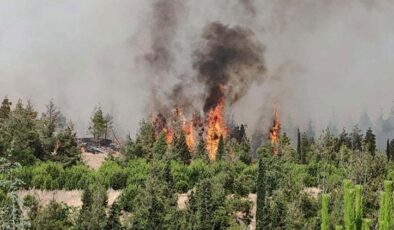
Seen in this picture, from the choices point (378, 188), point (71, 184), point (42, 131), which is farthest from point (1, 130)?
point (378, 188)

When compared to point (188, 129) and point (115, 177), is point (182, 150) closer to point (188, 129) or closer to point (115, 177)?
point (115, 177)

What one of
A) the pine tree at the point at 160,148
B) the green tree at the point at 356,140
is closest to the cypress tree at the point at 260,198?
the pine tree at the point at 160,148

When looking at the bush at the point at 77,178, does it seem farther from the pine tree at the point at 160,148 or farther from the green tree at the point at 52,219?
the pine tree at the point at 160,148

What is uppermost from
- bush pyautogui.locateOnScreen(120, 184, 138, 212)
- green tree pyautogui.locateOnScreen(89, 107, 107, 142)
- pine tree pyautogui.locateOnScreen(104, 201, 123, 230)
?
green tree pyautogui.locateOnScreen(89, 107, 107, 142)

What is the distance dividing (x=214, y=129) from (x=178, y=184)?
221 feet

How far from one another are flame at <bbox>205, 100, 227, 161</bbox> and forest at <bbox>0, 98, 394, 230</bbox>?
28.2 meters

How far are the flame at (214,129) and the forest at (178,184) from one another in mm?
28214

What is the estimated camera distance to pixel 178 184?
86.4 m

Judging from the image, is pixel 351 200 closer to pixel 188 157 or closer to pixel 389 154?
pixel 188 157

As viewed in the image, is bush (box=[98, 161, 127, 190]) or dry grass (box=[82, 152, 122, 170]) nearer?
bush (box=[98, 161, 127, 190])

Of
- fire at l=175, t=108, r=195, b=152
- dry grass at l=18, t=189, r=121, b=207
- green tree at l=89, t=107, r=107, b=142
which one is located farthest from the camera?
fire at l=175, t=108, r=195, b=152

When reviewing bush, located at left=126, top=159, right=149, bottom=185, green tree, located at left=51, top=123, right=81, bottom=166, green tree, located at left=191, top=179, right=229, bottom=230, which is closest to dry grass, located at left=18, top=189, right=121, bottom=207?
bush, located at left=126, top=159, right=149, bottom=185

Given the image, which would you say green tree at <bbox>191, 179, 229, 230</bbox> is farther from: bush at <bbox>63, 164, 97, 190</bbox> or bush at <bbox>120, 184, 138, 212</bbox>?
bush at <bbox>63, 164, 97, 190</bbox>

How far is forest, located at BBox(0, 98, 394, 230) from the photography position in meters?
66.2
